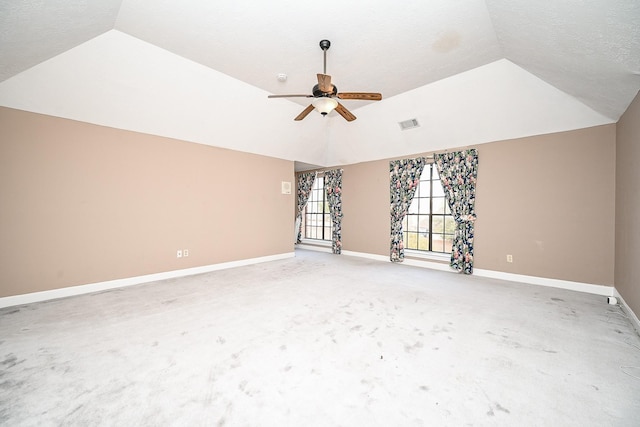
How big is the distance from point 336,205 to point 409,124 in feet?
9.17

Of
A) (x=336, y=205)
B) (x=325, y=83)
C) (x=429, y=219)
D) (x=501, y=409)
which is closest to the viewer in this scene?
(x=501, y=409)

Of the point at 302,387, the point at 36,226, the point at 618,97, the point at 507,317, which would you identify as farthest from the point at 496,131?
the point at 36,226

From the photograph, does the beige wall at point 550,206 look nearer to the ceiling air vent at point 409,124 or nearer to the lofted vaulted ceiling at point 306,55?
the lofted vaulted ceiling at point 306,55

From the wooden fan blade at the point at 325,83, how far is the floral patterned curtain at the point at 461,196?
3267 millimetres

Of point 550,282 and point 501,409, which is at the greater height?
point 550,282

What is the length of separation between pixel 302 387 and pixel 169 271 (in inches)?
143

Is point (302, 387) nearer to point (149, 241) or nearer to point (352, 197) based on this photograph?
point (149, 241)

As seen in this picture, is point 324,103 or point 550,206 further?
point 550,206

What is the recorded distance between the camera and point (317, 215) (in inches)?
306

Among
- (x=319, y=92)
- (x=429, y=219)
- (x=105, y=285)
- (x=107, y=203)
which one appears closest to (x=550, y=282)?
(x=429, y=219)

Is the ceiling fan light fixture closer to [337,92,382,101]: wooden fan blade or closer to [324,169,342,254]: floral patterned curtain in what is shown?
[337,92,382,101]: wooden fan blade

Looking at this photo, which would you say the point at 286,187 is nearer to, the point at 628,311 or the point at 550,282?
the point at 550,282

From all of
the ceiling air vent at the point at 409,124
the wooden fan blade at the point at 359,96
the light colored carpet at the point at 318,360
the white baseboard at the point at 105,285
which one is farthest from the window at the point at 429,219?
the white baseboard at the point at 105,285

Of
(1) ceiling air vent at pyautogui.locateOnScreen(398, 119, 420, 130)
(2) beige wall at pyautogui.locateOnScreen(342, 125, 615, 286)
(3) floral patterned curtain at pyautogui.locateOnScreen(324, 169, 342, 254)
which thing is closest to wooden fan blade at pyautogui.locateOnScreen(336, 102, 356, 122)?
(1) ceiling air vent at pyautogui.locateOnScreen(398, 119, 420, 130)
